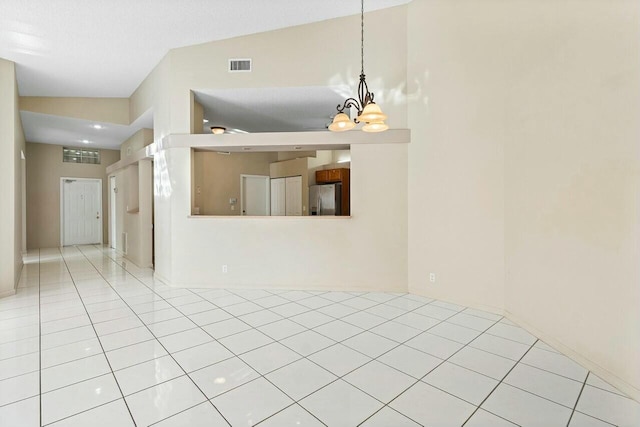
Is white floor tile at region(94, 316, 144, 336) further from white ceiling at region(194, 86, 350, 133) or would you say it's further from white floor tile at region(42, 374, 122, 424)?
white ceiling at region(194, 86, 350, 133)

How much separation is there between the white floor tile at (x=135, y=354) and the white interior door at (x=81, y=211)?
8.91 m

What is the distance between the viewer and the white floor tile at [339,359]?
2518 millimetres

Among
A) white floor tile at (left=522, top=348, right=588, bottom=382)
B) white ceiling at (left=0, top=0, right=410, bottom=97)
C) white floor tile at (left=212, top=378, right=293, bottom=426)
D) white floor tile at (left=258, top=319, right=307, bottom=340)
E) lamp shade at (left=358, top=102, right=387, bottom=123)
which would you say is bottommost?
white floor tile at (left=522, top=348, right=588, bottom=382)

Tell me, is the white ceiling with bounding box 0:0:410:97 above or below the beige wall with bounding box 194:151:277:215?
above

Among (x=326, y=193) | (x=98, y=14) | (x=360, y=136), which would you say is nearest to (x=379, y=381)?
(x=360, y=136)

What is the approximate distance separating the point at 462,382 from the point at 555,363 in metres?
0.99

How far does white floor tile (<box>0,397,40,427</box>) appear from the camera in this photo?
1.90 metres

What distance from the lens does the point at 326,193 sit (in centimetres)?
786

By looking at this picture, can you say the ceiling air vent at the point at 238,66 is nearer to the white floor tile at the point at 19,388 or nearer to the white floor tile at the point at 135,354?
the white floor tile at the point at 135,354

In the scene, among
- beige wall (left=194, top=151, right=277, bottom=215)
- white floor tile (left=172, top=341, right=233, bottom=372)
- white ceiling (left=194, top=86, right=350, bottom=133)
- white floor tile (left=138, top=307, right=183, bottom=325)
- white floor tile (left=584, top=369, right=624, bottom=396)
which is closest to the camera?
white floor tile (left=584, top=369, right=624, bottom=396)

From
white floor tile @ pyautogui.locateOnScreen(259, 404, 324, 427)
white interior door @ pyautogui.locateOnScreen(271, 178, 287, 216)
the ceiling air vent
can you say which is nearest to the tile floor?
white floor tile @ pyautogui.locateOnScreen(259, 404, 324, 427)

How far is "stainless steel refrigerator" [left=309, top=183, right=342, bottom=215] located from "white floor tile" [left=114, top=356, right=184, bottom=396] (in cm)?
550

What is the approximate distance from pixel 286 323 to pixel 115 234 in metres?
7.64

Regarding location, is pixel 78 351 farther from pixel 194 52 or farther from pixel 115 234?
pixel 115 234
